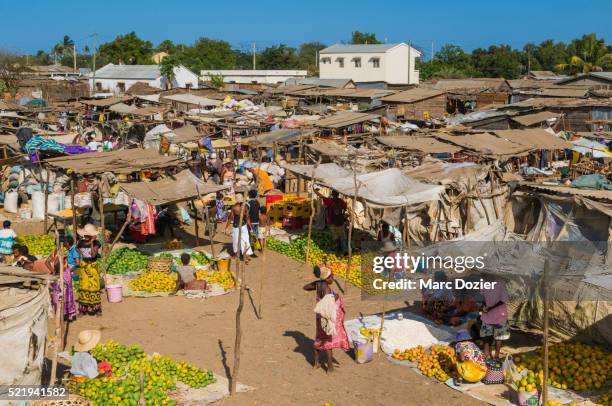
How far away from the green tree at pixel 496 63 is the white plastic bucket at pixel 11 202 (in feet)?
184

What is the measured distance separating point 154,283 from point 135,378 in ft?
13.4

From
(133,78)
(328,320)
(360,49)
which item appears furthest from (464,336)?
(360,49)

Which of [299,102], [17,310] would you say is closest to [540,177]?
[17,310]

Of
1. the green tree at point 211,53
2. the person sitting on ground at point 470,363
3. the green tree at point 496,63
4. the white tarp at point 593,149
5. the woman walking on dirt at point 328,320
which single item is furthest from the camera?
the green tree at point 211,53

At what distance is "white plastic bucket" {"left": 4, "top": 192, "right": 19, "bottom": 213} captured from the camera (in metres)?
16.5

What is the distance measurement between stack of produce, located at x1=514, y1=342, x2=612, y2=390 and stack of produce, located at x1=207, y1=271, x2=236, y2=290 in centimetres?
507

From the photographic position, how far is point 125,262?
480 inches

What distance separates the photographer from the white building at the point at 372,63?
54625 millimetres

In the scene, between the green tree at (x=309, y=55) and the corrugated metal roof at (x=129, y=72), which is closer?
the corrugated metal roof at (x=129, y=72)

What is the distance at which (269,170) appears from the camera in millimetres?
19812

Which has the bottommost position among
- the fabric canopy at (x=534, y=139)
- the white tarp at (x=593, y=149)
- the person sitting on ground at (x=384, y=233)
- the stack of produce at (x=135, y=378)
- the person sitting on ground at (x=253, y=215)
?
the stack of produce at (x=135, y=378)

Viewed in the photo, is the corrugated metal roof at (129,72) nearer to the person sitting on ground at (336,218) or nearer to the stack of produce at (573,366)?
the person sitting on ground at (336,218)

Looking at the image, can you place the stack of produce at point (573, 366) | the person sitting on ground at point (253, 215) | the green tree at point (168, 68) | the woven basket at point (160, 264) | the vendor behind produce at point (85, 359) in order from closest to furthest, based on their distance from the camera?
the vendor behind produce at point (85, 359) → the stack of produce at point (573, 366) → the woven basket at point (160, 264) → the person sitting on ground at point (253, 215) → the green tree at point (168, 68)

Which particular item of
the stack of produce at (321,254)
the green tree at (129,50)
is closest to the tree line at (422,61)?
the green tree at (129,50)
